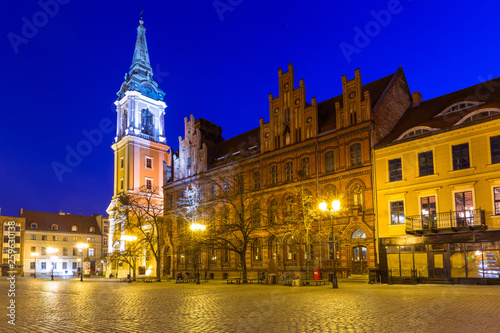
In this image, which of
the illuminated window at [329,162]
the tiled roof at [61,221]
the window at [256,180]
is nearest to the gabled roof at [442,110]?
the illuminated window at [329,162]

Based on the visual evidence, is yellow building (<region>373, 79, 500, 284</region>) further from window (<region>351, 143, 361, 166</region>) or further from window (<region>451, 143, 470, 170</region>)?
window (<region>351, 143, 361, 166</region>)

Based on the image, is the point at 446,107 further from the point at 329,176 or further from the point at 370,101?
the point at 329,176

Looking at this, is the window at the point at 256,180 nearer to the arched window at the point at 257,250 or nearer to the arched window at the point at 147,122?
the arched window at the point at 257,250

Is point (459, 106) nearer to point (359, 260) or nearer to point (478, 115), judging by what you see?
point (478, 115)

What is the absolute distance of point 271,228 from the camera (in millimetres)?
44219

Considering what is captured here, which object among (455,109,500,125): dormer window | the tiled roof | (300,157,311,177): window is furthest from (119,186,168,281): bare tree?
the tiled roof

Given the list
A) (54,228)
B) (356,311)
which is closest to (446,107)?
(356,311)

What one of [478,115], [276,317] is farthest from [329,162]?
[276,317]

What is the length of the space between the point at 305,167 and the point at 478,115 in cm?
1602

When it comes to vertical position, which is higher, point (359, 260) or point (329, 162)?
point (329, 162)

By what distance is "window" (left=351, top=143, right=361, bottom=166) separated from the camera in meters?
38.6

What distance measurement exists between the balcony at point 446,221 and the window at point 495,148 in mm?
3606

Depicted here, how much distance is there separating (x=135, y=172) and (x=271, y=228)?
1444 inches

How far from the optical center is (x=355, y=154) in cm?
3881
